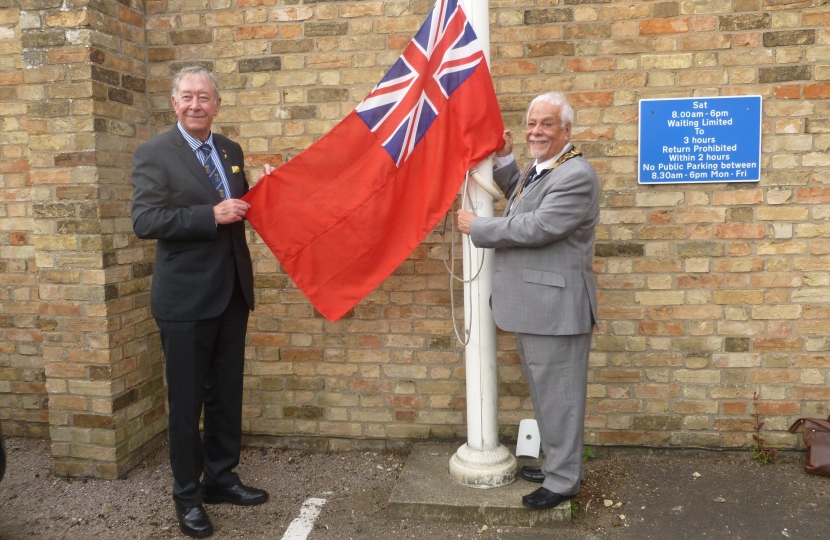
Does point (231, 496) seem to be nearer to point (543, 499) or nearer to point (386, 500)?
point (386, 500)

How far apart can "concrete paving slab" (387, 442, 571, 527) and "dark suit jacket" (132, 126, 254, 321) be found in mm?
1320

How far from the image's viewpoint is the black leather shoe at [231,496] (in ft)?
11.3

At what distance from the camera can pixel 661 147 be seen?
3697mm

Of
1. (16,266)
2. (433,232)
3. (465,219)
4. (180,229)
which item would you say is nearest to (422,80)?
(465,219)

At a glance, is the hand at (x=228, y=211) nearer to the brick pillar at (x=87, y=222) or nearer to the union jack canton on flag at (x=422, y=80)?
the union jack canton on flag at (x=422, y=80)

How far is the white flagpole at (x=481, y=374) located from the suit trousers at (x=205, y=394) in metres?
1.18

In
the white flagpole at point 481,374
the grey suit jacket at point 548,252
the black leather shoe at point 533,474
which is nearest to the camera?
the grey suit jacket at point 548,252

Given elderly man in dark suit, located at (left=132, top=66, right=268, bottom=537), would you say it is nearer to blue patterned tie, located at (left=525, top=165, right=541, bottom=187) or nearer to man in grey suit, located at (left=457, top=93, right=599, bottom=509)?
man in grey suit, located at (left=457, top=93, right=599, bottom=509)

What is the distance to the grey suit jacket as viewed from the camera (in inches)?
117

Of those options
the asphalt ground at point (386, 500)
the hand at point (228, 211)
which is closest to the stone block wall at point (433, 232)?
the asphalt ground at point (386, 500)

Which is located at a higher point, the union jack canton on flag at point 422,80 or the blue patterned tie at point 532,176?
the union jack canton on flag at point 422,80

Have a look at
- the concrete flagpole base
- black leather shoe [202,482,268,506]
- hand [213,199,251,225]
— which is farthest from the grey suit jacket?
black leather shoe [202,482,268,506]

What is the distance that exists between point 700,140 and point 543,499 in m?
2.13

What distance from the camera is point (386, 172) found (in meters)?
3.25
